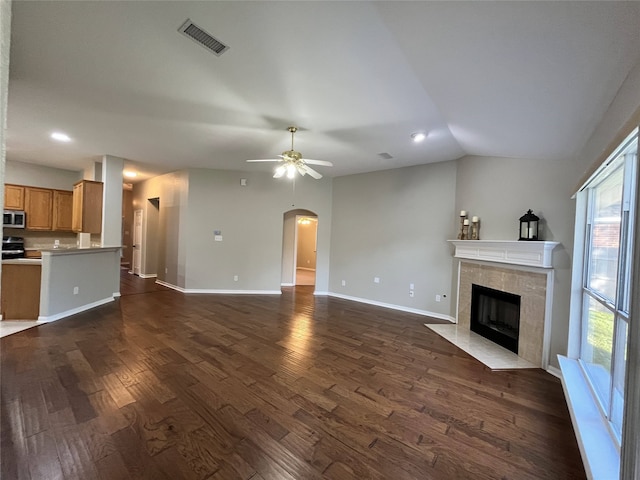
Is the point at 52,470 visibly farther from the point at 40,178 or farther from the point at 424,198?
the point at 40,178

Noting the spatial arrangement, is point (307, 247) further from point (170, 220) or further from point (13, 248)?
point (13, 248)

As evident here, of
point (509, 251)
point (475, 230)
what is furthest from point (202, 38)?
point (475, 230)

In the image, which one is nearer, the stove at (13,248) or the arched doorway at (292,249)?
the stove at (13,248)

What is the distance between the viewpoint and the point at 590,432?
2031 millimetres

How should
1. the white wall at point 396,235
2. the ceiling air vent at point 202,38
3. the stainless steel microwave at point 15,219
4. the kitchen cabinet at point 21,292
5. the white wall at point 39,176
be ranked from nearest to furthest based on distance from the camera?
the ceiling air vent at point 202,38
the kitchen cabinet at point 21,292
the white wall at point 396,235
the stainless steel microwave at point 15,219
the white wall at point 39,176

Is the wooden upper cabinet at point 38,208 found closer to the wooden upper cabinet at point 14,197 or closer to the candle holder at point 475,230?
the wooden upper cabinet at point 14,197

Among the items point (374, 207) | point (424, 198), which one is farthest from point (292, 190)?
point (424, 198)

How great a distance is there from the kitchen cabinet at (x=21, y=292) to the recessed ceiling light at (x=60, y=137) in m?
1.93

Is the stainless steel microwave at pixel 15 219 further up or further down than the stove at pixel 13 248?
further up

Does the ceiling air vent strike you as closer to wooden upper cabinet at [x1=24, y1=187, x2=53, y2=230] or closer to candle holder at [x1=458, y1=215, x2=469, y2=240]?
candle holder at [x1=458, y1=215, x2=469, y2=240]

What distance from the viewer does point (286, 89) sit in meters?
2.91

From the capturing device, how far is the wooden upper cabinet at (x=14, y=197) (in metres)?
5.80

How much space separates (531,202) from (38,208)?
28.7 ft

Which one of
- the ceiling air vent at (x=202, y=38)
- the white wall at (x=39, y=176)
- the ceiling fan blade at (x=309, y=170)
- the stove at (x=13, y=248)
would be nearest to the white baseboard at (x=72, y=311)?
the stove at (x=13, y=248)
